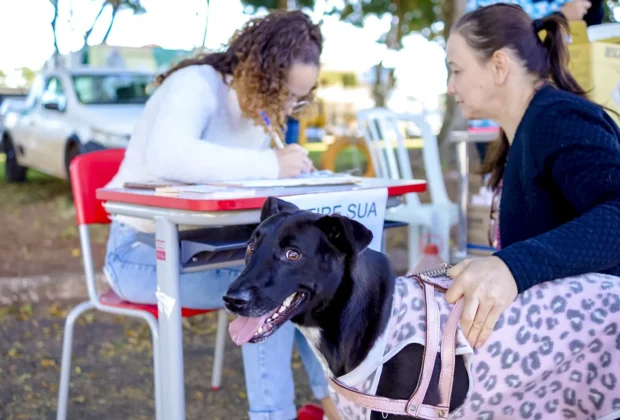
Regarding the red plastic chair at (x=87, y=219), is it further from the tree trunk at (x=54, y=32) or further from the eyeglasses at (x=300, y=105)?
the tree trunk at (x=54, y=32)

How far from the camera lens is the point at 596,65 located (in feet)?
8.54

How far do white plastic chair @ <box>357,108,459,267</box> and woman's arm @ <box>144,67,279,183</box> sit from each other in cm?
176

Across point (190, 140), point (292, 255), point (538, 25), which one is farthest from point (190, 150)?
point (538, 25)

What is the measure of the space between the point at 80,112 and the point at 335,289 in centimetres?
749

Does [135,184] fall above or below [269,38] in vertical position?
below

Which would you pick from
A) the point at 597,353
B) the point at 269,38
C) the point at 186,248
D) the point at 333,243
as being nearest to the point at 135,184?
the point at 186,248

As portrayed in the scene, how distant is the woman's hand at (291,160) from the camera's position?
2543 millimetres

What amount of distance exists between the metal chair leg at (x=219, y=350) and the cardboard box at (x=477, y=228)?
1.55 m

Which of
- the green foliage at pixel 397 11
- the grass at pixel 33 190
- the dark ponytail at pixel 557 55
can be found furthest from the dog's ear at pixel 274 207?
the green foliage at pixel 397 11

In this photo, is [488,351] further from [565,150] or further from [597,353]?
[565,150]

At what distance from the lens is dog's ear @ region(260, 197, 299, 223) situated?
176 cm

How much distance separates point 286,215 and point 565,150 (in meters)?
0.73

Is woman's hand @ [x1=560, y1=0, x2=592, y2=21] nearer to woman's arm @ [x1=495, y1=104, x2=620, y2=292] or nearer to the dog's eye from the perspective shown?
woman's arm @ [x1=495, y1=104, x2=620, y2=292]

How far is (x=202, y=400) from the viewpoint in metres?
3.31
